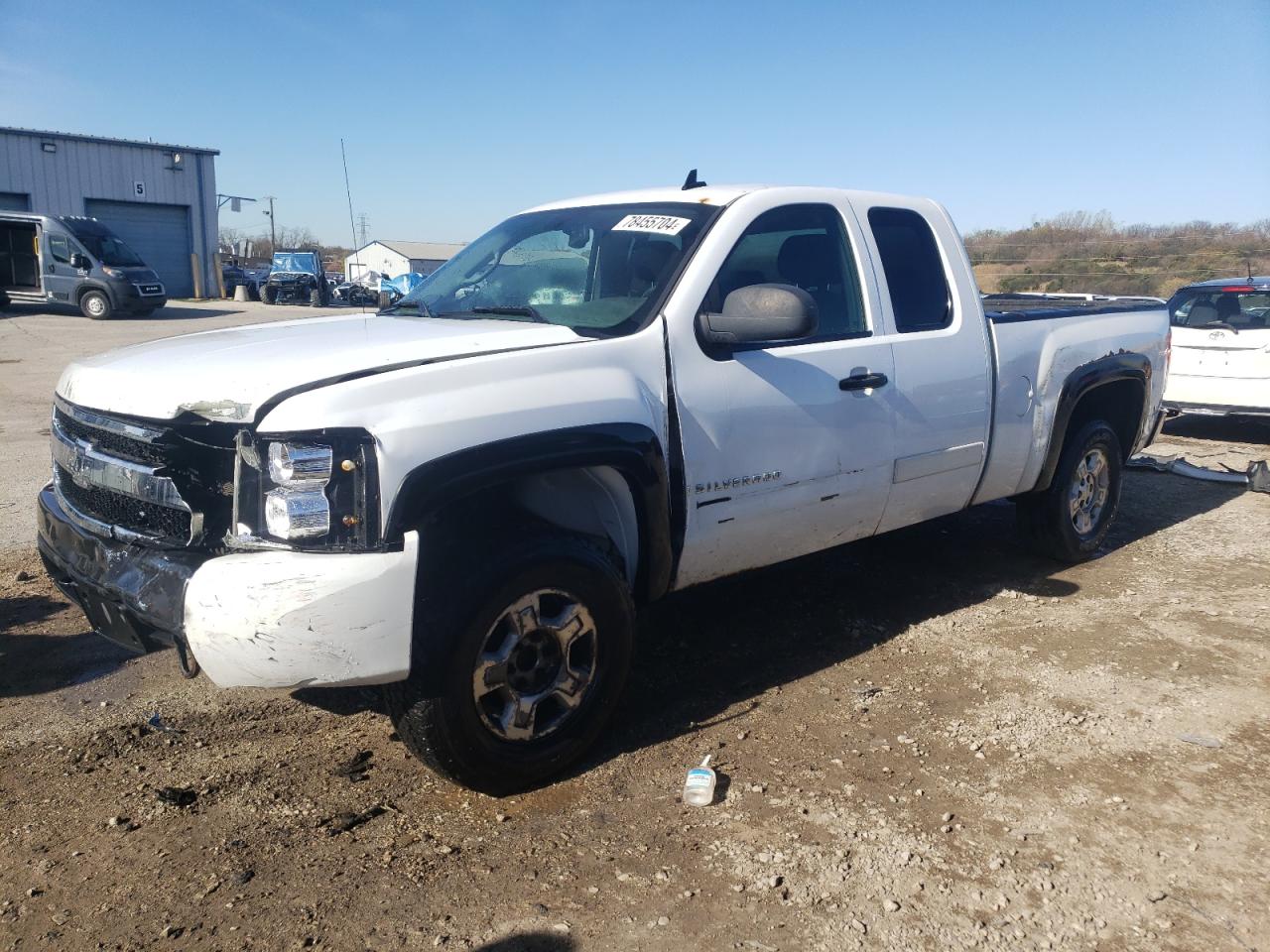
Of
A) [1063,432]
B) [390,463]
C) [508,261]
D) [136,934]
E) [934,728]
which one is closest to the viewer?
[136,934]

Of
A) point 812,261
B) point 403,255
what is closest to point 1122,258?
point 812,261

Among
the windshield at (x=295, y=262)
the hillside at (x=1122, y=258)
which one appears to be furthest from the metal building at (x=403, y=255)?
the hillside at (x=1122, y=258)

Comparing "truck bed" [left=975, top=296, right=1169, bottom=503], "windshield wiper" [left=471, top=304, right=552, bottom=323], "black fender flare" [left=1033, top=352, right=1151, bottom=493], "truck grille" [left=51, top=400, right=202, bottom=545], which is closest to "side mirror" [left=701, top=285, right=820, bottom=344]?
"windshield wiper" [left=471, top=304, right=552, bottom=323]

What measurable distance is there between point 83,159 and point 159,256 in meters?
3.81

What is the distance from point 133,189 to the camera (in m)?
34.0

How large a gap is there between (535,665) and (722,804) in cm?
77

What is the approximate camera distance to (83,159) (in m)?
32.7

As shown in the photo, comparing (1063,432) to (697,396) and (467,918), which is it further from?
(467,918)

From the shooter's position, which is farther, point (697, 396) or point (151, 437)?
point (697, 396)

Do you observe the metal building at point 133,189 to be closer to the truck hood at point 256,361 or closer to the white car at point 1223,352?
the white car at point 1223,352

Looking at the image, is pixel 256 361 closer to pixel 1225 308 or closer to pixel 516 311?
pixel 516 311

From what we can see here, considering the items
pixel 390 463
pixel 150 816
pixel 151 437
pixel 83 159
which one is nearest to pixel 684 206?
pixel 390 463

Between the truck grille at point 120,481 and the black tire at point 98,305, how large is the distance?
23.2m

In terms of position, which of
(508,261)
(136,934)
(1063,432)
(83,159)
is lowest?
(136,934)
